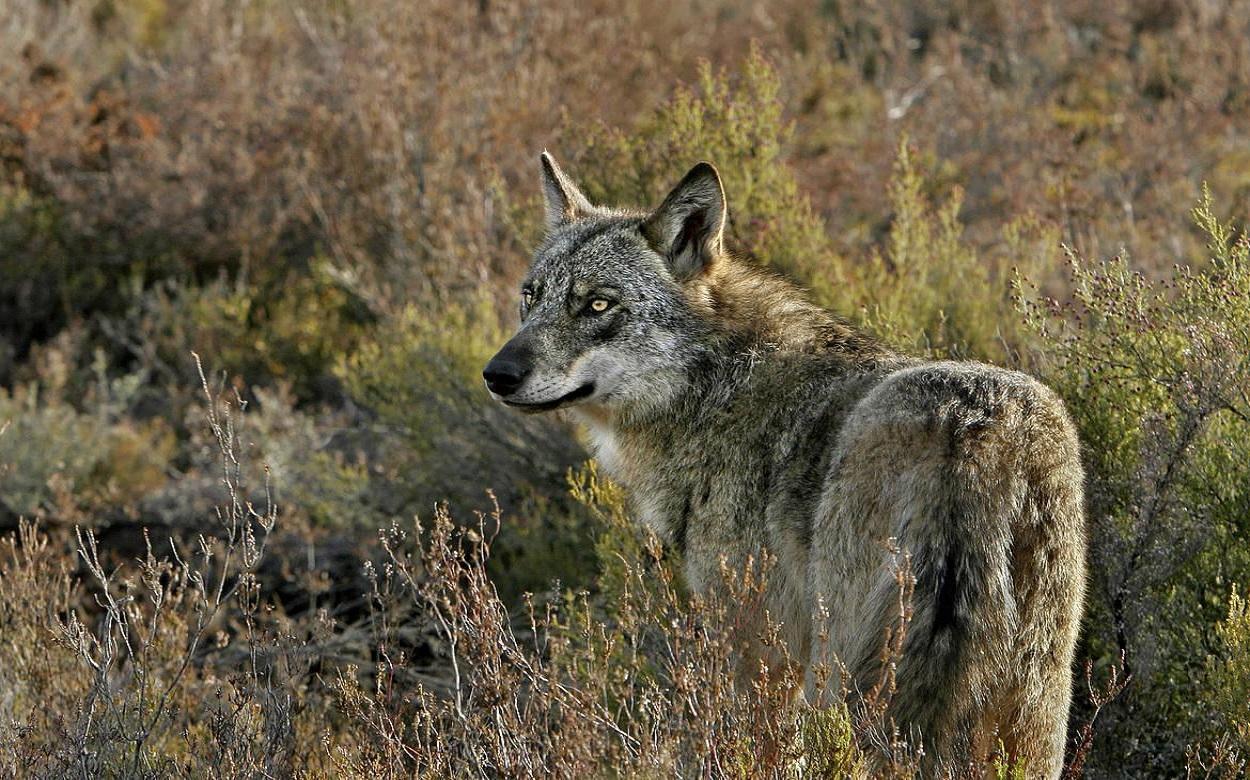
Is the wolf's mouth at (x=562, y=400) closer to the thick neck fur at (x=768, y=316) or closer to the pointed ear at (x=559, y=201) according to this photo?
the thick neck fur at (x=768, y=316)

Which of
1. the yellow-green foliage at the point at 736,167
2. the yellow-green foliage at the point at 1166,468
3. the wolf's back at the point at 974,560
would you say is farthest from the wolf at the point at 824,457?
the yellow-green foliage at the point at 736,167

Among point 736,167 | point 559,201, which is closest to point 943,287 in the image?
point 736,167

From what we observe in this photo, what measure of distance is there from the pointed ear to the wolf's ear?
0.69m

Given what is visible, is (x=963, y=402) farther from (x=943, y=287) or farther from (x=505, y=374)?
(x=943, y=287)

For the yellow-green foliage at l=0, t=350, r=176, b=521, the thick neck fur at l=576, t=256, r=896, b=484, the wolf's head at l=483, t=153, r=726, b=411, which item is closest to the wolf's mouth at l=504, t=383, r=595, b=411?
the wolf's head at l=483, t=153, r=726, b=411

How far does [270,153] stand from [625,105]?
8.22 ft

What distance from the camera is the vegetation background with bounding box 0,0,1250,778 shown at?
12.4 ft

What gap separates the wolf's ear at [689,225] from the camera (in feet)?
14.3

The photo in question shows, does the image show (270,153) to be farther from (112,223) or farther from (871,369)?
(871,369)

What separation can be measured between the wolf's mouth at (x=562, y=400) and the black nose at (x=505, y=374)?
6cm

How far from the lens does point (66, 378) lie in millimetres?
8875

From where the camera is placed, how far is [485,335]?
7.05 m

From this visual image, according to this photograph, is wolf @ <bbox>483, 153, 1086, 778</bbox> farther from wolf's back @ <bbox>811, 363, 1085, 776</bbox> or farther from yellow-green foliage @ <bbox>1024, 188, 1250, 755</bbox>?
yellow-green foliage @ <bbox>1024, 188, 1250, 755</bbox>

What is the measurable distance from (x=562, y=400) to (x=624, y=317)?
331 millimetres
